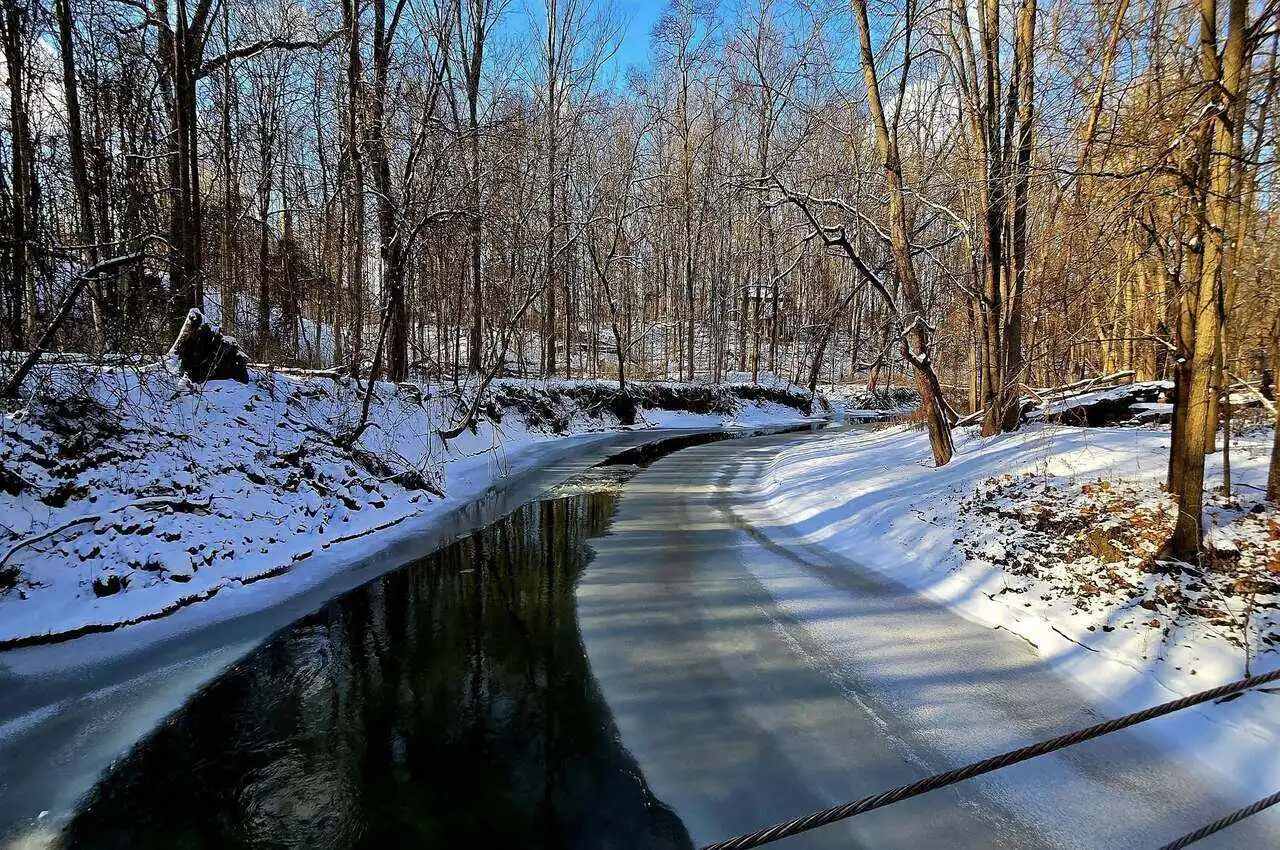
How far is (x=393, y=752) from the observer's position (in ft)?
12.9

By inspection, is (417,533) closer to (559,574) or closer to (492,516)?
(492,516)

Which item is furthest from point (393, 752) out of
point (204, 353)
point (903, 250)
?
point (903, 250)

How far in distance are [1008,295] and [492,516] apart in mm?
10033

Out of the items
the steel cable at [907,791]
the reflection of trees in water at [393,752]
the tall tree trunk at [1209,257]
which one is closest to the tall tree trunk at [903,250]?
the tall tree trunk at [1209,257]

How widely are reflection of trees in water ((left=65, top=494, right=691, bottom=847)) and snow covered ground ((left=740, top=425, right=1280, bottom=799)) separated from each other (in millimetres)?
3106

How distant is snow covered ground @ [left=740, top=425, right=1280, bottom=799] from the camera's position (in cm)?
404

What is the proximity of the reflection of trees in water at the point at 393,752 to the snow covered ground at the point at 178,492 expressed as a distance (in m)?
1.84

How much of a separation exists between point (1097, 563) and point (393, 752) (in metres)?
5.98

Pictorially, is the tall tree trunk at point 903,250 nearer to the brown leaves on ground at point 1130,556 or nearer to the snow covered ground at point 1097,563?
the snow covered ground at point 1097,563

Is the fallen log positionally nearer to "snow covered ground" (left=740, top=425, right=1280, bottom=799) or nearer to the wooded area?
the wooded area

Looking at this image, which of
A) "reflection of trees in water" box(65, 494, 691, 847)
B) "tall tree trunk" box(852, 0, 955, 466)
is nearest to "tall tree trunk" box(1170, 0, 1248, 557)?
"reflection of trees in water" box(65, 494, 691, 847)

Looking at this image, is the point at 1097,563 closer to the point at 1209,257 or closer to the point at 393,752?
the point at 1209,257

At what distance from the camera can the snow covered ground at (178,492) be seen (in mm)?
5805

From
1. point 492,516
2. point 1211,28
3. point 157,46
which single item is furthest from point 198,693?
point 157,46
